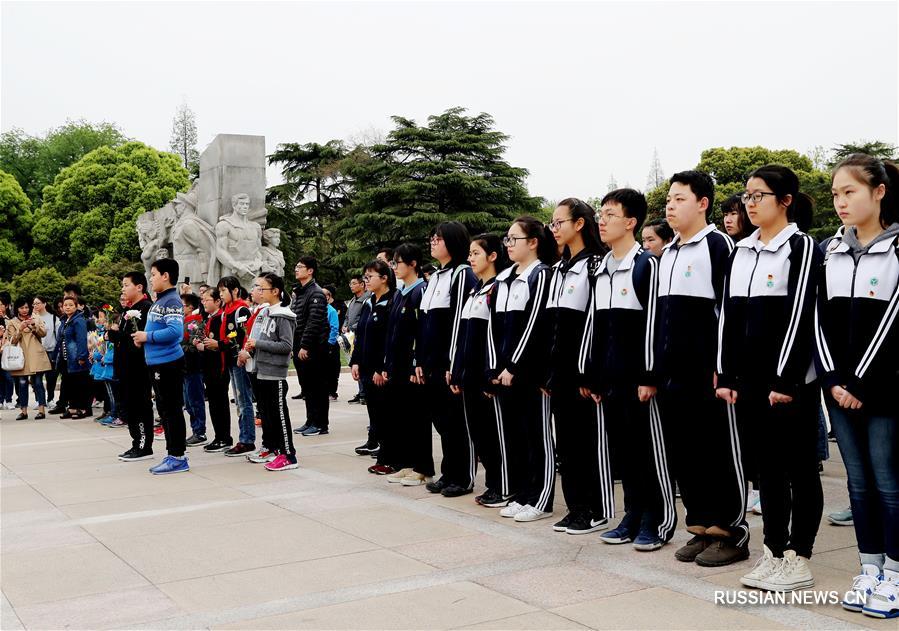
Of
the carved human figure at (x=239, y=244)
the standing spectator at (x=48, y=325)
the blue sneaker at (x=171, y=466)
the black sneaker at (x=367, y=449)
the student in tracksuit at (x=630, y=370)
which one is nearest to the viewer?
the student in tracksuit at (x=630, y=370)

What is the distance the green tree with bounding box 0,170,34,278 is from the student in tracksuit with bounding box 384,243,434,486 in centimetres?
4230

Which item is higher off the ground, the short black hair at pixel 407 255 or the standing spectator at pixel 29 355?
the short black hair at pixel 407 255

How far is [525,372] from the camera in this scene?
5973 mm

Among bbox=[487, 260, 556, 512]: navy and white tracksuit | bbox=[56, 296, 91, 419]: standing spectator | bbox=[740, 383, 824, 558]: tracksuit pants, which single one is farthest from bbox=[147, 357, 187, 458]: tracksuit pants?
bbox=[740, 383, 824, 558]: tracksuit pants

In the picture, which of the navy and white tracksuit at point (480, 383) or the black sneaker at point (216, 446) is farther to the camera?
the black sneaker at point (216, 446)

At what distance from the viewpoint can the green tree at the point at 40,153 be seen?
53.1 m

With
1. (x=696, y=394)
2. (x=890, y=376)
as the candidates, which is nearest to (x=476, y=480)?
(x=696, y=394)

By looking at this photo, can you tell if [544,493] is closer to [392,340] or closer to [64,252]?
[392,340]

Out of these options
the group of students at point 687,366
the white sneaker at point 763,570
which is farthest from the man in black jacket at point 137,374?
the white sneaker at point 763,570

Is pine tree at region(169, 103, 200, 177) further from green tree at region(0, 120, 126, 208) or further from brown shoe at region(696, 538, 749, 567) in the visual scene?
brown shoe at region(696, 538, 749, 567)

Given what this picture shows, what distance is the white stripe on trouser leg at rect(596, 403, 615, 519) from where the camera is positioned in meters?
5.59

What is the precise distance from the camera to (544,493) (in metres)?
6.10

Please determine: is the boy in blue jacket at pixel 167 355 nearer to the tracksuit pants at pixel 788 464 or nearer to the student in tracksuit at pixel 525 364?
the student in tracksuit at pixel 525 364

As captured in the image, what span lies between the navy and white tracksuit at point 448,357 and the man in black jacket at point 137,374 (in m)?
3.33
